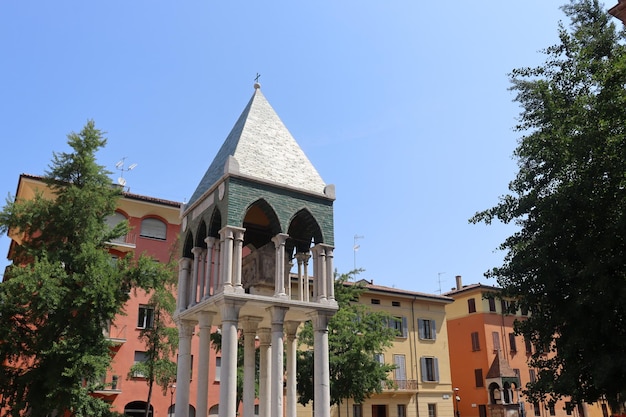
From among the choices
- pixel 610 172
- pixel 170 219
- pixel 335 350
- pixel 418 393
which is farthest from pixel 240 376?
pixel 418 393

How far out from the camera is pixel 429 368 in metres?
46.1

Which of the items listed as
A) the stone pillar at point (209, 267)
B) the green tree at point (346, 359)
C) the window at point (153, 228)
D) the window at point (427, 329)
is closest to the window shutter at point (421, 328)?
the window at point (427, 329)

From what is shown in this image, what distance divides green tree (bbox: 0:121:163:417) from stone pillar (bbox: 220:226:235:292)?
896 cm

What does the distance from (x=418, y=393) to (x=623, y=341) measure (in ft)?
102

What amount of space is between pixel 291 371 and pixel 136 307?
21.3 meters

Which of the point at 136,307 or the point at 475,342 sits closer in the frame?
the point at 136,307

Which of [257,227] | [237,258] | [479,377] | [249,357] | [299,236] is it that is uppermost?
[257,227]

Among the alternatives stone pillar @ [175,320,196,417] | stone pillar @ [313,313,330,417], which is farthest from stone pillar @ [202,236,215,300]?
stone pillar @ [313,313,330,417]

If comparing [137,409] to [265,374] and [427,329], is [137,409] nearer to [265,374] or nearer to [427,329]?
[265,374]

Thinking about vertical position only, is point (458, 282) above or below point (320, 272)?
above

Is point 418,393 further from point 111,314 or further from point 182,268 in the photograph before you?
point 182,268

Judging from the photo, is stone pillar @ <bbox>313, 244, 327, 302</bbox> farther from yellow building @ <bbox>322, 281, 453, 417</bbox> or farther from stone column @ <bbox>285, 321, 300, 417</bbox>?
yellow building @ <bbox>322, 281, 453, 417</bbox>

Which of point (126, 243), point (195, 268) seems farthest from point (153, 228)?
point (195, 268)

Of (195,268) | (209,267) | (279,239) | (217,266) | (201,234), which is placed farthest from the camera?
(201,234)
